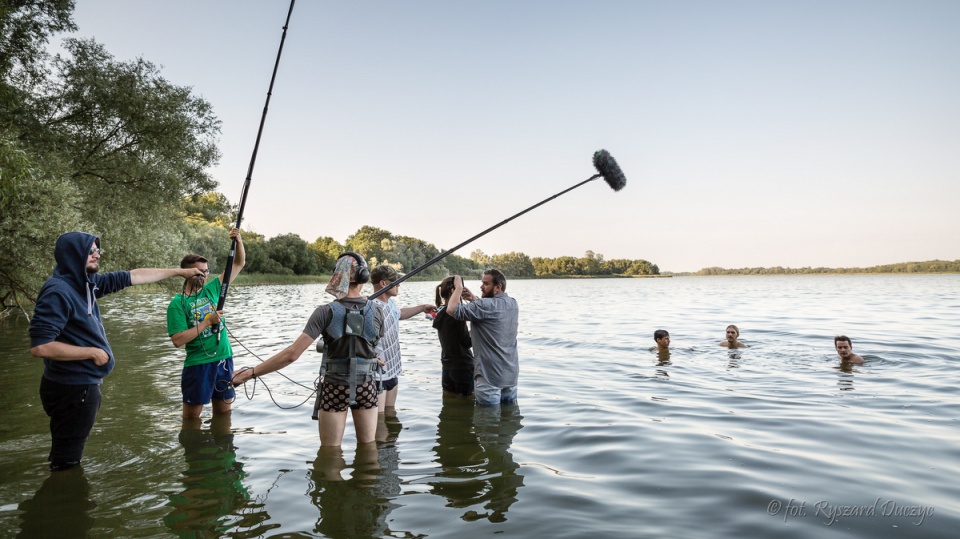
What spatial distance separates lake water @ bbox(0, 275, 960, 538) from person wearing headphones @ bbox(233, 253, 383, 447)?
550 millimetres

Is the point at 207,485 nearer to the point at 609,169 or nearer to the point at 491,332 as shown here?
the point at 491,332

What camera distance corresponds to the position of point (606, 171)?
260 inches

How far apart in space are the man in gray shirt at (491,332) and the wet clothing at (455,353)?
0.63 m

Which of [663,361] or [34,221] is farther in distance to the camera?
[34,221]

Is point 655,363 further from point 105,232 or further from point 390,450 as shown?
point 105,232

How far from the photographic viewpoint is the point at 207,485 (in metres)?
5.67

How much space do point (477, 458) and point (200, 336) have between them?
3.56m

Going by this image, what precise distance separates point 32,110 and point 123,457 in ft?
64.0

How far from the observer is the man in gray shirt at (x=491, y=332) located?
7777mm

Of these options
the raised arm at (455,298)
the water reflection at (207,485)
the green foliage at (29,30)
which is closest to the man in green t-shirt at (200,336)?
the water reflection at (207,485)

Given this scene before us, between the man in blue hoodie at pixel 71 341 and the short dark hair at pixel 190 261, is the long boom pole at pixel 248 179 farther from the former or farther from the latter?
the man in blue hoodie at pixel 71 341

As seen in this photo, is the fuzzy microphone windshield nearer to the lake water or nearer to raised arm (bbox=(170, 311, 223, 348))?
the lake water

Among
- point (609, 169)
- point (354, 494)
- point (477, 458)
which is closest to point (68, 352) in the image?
point (354, 494)

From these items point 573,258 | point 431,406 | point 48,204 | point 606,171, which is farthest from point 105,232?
point 573,258
